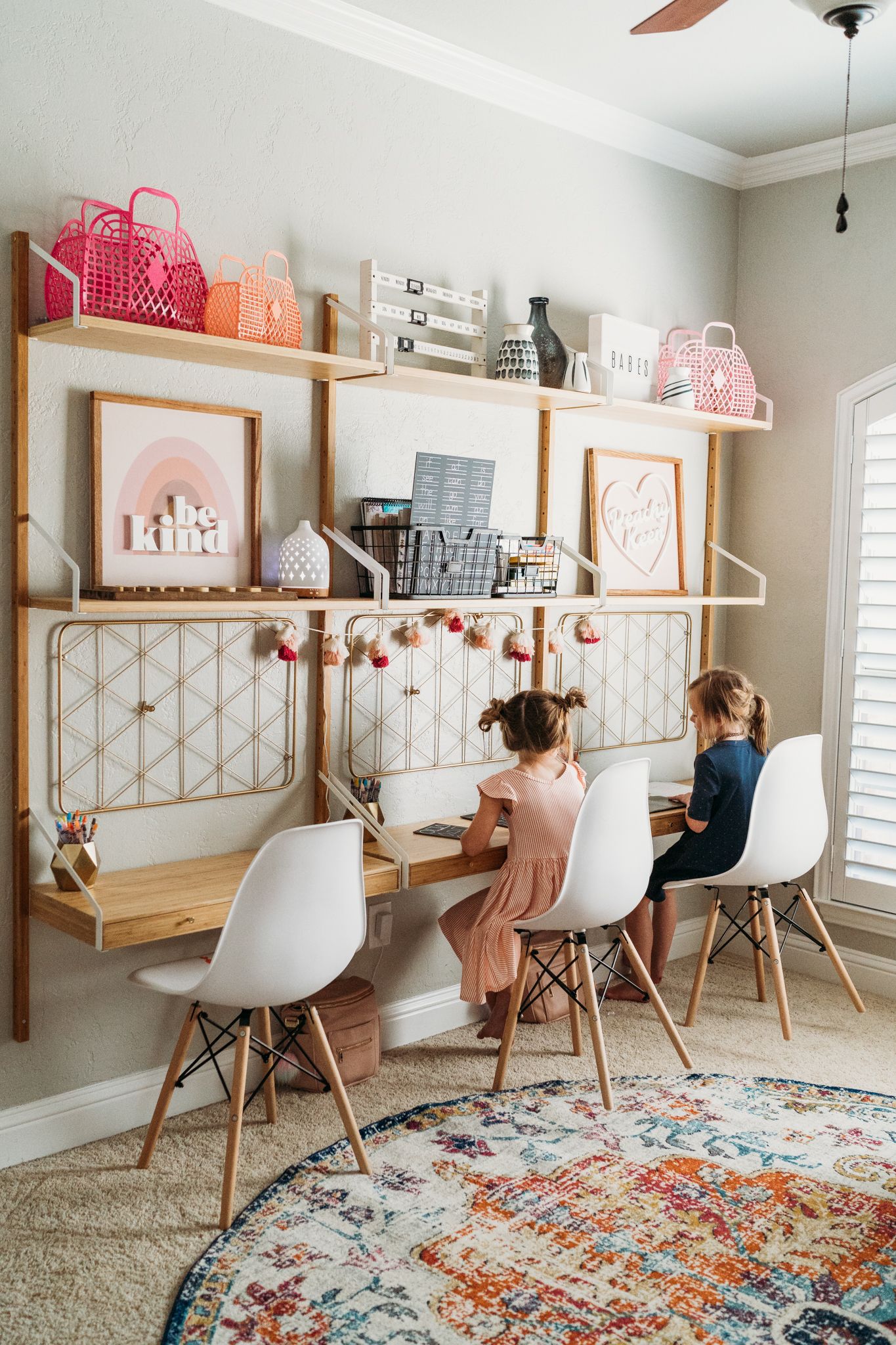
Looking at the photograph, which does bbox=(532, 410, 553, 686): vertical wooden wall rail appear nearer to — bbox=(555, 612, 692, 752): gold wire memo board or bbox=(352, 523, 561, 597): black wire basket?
bbox=(555, 612, 692, 752): gold wire memo board

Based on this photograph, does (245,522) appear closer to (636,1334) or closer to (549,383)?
(549,383)

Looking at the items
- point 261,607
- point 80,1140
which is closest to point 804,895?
point 261,607

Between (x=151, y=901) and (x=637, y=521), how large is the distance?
223 cm

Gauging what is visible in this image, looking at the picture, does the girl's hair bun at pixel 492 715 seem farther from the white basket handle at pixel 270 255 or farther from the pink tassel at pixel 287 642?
the white basket handle at pixel 270 255

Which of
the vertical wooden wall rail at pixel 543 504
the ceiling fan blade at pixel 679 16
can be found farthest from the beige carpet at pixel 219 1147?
the ceiling fan blade at pixel 679 16

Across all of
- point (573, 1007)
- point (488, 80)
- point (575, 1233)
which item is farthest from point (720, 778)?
point (488, 80)

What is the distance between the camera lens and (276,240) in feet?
9.81

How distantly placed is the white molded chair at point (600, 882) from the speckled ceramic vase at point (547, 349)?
1.21 metres

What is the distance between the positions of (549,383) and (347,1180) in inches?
89.1

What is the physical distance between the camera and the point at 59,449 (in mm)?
2639

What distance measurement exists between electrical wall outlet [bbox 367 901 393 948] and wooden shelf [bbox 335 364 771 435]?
4.81 ft

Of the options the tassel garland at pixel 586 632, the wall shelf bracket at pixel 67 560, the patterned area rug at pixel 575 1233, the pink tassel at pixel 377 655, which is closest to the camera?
the patterned area rug at pixel 575 1233

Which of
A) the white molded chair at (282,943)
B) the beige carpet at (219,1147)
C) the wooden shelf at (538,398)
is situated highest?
the wooden shelf at (538,398)

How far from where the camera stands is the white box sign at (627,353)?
147 inches
